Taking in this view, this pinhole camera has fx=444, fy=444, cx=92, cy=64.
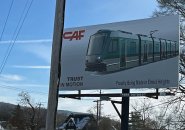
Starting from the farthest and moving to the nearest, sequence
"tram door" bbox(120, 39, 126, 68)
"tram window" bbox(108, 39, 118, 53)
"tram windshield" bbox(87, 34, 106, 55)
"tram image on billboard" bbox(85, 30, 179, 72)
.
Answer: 1. "tram windshield" bbox(87, 34, 106, 55)
2. "tram window" bbox(108, 39, 118, 53)
3. "tram door" bbox(120, 39, 126, 68)
4. "tram image on billboard" bbox(85, 30, 179, 72)

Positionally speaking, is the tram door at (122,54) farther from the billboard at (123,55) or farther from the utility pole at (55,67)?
the utility pole at (55,67)

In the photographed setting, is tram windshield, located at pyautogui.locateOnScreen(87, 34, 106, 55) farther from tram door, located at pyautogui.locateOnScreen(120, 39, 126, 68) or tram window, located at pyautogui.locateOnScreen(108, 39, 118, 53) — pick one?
tram door, located at pyautogui.locateOnScreen(120, 39, 126, 68)

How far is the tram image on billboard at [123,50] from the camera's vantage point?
784 inches

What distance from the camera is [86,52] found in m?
22.0

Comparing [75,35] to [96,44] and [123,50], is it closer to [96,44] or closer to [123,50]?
[96,44]

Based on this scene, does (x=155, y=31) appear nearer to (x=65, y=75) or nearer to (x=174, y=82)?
(x=174, y=82)

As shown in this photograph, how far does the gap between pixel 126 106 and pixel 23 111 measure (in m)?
69.5

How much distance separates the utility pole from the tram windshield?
8.41 m

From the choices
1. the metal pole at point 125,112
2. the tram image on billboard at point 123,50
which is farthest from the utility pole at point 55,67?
the metal pole at point 125,112

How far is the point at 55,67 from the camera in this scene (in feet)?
41.3

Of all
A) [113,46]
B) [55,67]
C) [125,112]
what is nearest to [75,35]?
[113,46]

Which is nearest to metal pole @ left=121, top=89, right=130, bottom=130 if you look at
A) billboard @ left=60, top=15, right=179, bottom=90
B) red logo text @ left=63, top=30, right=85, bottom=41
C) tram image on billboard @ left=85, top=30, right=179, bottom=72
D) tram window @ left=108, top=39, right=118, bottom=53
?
billboard @ left=60, top=15, right=179, bottom=90

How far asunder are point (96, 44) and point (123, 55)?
1.68 m

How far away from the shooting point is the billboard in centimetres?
1962
